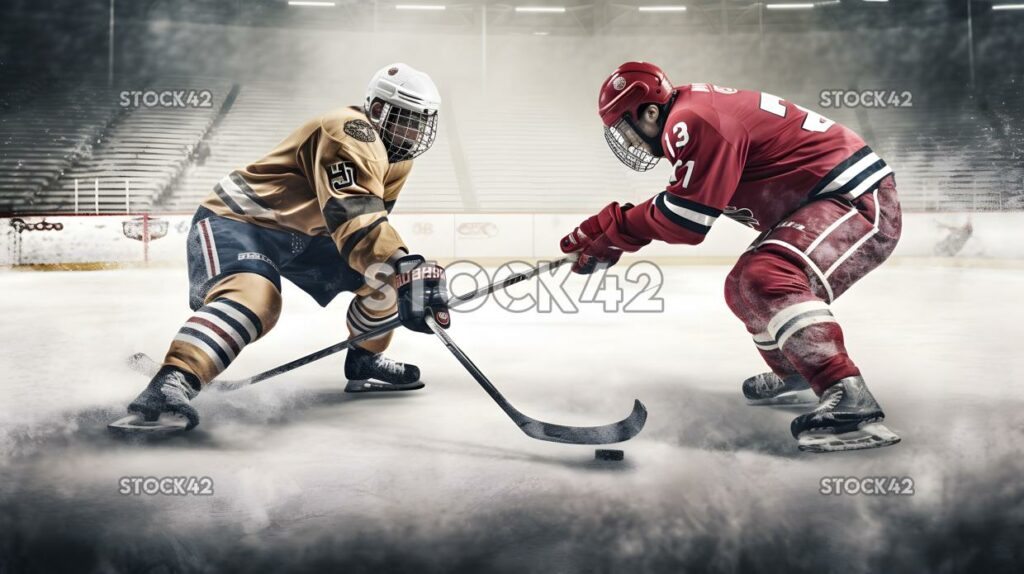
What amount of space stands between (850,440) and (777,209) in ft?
1.88

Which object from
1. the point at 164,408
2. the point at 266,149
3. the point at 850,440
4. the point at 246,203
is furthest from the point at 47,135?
the point at 850,440

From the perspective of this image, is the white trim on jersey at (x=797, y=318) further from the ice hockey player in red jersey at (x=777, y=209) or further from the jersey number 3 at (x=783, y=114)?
the jersey number 3 at (x=783, y=114)

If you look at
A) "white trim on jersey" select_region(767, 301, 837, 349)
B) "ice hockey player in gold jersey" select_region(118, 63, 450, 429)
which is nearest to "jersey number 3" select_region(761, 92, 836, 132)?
"white trim on jersey" select_region(767, 301, 837, 349)

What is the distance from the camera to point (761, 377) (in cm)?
195

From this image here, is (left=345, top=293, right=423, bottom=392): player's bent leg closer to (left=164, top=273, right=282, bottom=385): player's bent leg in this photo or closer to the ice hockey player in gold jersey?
the ice hockey player in gold jersey

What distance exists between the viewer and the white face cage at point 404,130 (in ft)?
5.88

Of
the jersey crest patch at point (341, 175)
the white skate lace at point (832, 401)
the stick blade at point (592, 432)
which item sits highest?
the jersey crest patch at point (341, 175)

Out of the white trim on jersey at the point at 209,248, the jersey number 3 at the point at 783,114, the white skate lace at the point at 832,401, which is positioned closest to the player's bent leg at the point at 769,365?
the white skate lace at the point at 832,401

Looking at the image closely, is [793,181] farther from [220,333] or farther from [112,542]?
[112,542]

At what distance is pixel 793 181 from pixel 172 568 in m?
1.48

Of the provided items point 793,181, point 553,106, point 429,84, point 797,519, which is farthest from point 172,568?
point 553,106

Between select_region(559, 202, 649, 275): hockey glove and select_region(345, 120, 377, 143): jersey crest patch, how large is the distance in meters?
0.55

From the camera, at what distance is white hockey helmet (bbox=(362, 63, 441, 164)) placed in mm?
1768

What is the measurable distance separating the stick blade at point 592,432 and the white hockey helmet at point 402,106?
32.3 inches
